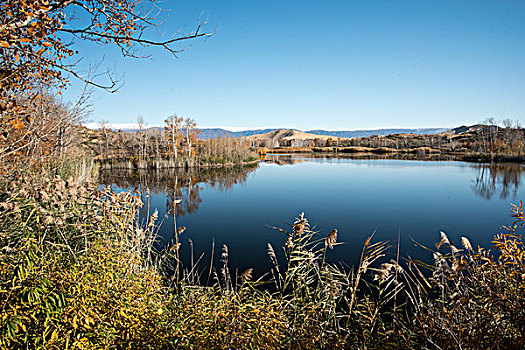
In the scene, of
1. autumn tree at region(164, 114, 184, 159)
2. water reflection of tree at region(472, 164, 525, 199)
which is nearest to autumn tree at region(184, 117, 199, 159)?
autumn tree at region(164, 114, 184, 159)

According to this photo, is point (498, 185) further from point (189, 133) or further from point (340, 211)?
point (189, 133)

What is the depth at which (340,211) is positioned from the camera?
1141 centimetres

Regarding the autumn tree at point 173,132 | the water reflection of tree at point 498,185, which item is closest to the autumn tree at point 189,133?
the autumn tree at point 173,132

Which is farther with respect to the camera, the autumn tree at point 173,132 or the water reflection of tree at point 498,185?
the autumn tree at point 173,132

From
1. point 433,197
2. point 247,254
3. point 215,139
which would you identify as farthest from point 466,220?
point 215,139

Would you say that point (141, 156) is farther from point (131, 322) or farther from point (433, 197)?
point (131, 322)

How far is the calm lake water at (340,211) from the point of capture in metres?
7.99

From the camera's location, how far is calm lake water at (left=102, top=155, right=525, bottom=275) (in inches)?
315

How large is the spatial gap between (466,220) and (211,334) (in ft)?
35.3

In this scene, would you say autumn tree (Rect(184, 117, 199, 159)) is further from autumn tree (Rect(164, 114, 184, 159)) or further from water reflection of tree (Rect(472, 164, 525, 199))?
water reflection of tree (Rect(472, 164, 525, 199))

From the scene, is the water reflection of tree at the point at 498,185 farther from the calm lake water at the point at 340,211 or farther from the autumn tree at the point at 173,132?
the autumn tree at the point at 173,132

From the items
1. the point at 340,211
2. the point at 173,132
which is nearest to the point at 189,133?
the point at 173,132

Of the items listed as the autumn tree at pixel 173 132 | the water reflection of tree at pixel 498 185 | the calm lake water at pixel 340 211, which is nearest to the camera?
the calm lake water at pixel 340 211

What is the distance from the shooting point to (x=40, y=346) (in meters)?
2.04
